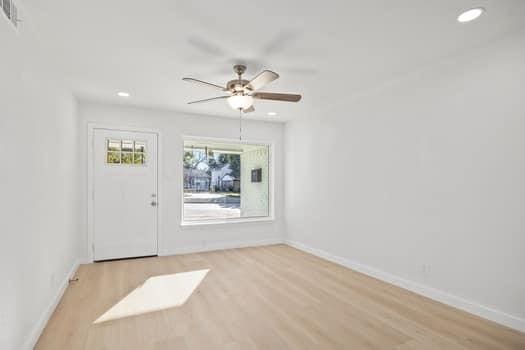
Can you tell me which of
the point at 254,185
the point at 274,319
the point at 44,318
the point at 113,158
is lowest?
the point at 274,319

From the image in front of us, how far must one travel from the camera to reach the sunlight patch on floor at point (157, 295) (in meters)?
2.73

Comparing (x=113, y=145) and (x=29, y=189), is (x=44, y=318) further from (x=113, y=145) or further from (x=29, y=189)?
(x=113, y=145)

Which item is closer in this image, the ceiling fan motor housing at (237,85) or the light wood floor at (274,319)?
the light wood floor at (274,319)

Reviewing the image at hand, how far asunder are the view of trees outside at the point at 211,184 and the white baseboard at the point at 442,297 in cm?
242

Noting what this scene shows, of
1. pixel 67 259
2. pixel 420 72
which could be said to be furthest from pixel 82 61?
pixel 420 72

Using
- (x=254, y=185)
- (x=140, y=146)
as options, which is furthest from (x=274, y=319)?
(x=254, y=185)

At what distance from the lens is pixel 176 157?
4867 millimetres

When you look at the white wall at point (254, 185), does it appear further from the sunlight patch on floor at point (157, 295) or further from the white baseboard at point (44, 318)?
the white baseboard at point (44, 318)

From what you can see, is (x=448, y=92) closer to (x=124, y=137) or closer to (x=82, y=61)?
(x=82, y=61)

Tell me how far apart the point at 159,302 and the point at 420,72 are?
154 inches

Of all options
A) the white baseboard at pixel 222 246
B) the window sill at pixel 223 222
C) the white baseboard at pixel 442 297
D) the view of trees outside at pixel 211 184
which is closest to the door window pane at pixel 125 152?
the view of trees outside at pixel 211 184

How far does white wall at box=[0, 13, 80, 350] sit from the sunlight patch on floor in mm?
631

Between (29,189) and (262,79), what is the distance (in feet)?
7.04

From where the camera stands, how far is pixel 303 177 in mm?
5223
